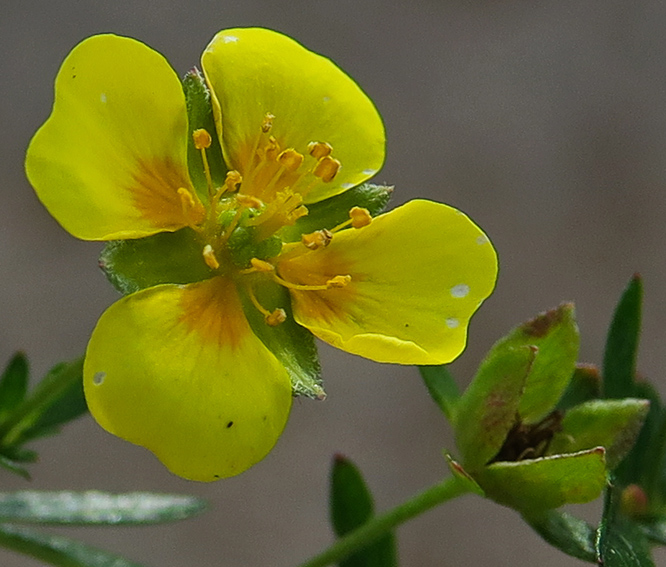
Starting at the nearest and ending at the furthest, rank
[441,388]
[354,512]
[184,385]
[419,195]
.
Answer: [184,385], [441,388], [354,512], [419,195]

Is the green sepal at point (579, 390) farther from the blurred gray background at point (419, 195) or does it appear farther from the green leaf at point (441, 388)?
the blurred gray background at point (419, 195)

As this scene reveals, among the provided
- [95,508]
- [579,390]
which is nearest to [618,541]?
[579,390]

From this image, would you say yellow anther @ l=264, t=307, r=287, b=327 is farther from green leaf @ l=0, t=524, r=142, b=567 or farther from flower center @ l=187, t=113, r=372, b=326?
green leaf @ l=0, t=524, r=142, b=567

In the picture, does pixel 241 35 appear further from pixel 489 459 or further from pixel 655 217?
pixel 655 217

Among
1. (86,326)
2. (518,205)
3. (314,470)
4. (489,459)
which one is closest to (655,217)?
(518,205)

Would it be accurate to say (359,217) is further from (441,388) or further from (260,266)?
(441,388)

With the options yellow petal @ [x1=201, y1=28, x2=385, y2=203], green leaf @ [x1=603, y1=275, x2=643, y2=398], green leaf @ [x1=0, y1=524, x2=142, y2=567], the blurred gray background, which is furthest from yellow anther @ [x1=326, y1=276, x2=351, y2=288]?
the blurred gray background

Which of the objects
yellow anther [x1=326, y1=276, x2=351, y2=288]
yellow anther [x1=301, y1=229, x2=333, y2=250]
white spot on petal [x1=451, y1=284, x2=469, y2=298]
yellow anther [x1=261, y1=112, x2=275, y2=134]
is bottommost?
yellow anther [x1=326, y1=276, x2=351, y2=288]
